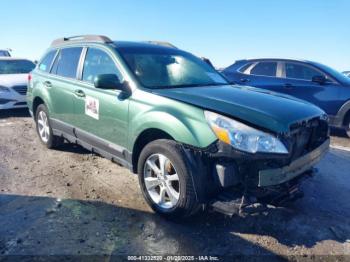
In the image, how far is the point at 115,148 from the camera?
4.11 m

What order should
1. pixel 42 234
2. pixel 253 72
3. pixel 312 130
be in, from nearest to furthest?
pixel 42 234 → pixel 312 130 → pixel 253 72

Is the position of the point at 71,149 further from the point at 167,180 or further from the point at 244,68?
the point at 244,68

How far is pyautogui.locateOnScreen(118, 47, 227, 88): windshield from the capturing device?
4.01 meters

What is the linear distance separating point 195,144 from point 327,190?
231 cm

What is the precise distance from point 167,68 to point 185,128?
1436 millimetres

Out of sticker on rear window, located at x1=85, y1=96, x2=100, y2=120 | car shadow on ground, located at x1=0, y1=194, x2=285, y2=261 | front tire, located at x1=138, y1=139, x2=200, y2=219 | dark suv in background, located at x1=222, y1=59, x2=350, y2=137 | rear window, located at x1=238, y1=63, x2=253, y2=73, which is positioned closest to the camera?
car shadow on ground, located at x1=0, y1=194, x2=285, y2=261

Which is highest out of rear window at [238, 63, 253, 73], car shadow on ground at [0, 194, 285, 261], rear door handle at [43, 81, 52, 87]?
rear window at [238, 63, 253, 73]

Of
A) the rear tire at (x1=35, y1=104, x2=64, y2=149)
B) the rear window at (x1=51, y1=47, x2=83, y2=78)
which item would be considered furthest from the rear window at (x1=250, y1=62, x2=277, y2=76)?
the rear tire at (x1=35, y1=104, x2=64, y2=149)

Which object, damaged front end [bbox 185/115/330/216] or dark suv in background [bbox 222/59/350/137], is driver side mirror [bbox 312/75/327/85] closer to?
dark suv in background [bbox 222/59/350/137]

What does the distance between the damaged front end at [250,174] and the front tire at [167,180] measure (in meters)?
0.16

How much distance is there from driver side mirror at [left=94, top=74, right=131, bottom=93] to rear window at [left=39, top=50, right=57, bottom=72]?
2.41 m

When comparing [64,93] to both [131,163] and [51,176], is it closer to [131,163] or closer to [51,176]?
[51,176]

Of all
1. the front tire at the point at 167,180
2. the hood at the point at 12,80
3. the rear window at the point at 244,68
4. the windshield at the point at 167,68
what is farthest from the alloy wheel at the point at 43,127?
the rear window at the point at 244,68

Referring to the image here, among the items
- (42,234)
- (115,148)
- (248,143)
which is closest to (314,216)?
(248,143)
